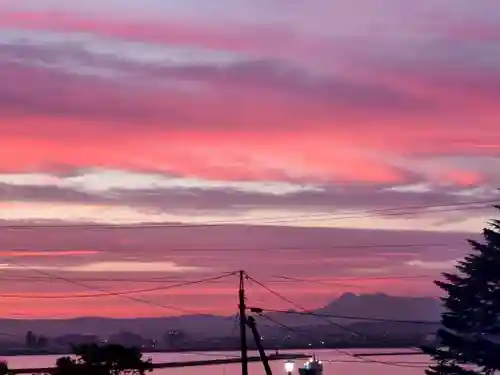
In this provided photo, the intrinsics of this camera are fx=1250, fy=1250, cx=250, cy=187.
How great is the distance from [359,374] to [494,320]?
423 feet

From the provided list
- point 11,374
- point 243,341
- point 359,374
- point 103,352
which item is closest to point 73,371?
point 103,352

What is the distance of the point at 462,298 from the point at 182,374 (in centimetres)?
13525

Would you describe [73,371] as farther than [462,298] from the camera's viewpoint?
No

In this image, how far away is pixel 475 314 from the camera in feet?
208

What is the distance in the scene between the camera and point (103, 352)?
6384 cm

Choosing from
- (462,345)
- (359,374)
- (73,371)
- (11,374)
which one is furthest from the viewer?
(359,374)

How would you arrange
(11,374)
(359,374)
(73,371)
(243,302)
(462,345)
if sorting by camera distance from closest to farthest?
1. (243,302)
2. (73,371)
3. (462,345)
4. (11,374)
5. (359,374)

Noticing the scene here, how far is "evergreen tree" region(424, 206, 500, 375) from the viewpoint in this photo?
61.1 metres

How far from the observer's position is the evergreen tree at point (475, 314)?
200 feet

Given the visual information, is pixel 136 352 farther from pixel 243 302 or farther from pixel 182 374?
pixel 182 374

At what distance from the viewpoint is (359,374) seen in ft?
620

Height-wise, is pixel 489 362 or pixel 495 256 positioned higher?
pixel 495 256

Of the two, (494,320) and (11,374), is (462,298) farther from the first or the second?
(11,374)

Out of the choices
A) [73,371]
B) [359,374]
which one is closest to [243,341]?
[73,371]
